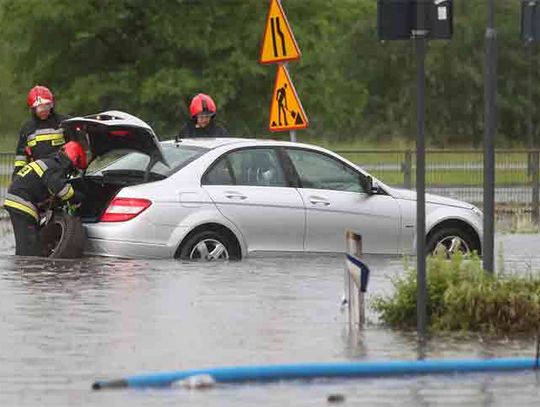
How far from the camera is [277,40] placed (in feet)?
69.0

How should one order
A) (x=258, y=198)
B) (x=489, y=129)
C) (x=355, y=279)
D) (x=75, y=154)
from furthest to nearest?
(x=258, y=198), (x=75, y=154), (x=355, y=279), (x=489, y=129)

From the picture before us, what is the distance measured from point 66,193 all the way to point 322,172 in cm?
265

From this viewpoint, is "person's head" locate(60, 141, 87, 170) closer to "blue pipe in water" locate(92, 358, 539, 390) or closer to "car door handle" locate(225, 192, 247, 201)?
"car door handle" locate(225, 192, 247, 201)

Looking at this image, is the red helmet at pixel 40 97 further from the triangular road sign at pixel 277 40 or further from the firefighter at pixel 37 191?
the triangular road sign at pixel 277 40

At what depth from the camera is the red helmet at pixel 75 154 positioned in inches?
738

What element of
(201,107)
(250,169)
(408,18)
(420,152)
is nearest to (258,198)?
(250,169)

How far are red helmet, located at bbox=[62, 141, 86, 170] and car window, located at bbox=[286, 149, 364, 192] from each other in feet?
6.85

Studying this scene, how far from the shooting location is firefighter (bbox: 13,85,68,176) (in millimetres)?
19875

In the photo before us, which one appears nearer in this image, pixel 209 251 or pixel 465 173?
pixel 209 251

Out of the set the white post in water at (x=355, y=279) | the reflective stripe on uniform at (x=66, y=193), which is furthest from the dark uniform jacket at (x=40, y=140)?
the white post in water at (x=355, y=279)

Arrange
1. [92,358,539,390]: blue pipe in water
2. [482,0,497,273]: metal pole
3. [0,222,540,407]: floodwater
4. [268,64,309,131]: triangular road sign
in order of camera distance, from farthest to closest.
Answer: [268,64,309,131]: triangular road sign → [482,0,497,273]: metal pole → [92,358,539,390]: blue pipe in water → [0,222,540,407]: floodwater

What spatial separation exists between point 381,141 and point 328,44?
20.5 meters

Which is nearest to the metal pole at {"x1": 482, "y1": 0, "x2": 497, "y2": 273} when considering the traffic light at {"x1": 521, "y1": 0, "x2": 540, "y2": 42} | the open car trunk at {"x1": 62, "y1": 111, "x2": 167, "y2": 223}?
the open car trunk at {"x1": 62, "y1": 111, "x2": 167, "y2": 223}

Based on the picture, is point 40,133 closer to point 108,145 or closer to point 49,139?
point 49,139
